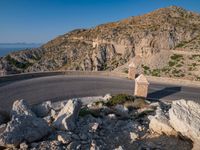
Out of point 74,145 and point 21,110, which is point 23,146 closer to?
point 74,145

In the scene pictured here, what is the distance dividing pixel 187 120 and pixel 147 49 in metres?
35.9

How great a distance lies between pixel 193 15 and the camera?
67500 millimetres

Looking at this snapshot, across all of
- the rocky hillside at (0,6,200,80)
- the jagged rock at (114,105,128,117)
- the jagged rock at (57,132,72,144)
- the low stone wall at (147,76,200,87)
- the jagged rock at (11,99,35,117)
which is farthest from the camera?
the rocky hillside at (0,6,200,80)

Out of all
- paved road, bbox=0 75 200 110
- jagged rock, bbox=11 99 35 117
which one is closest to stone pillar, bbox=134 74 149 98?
paved road, bbox=0 75 200 110

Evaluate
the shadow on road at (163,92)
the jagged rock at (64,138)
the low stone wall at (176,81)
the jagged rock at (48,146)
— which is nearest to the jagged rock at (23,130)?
the jagged rock at (48,146)

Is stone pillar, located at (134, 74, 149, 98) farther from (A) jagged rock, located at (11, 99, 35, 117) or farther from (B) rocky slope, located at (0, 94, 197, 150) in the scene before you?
(A) jagged rock, located at (11, 99, 35, 117)

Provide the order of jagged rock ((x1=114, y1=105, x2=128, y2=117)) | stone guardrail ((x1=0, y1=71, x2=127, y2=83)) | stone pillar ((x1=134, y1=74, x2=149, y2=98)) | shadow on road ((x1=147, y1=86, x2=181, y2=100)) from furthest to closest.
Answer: stone guardrail ((x1=0, y1=71, x2=127, y2=83)) → shadow on road ((x1=147, y1=86, x2=181, y2=100)) → stone pillar ((x1=134, y1=74, x2=149, y2=98)) → jagged rock ((x1=114, y1=105, x2=128, y2=117))

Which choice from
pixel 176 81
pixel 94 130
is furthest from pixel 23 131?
pixel 176 81

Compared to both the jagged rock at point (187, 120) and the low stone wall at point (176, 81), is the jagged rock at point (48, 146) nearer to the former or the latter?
the jagged rock at point (187, 120)

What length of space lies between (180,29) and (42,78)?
39921mm

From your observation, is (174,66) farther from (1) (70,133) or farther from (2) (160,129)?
(1) (70,133)

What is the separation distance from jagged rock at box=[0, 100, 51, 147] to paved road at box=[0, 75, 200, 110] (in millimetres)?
8031

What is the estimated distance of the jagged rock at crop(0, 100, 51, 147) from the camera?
745 cm

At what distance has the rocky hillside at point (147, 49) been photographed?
39.4 m
